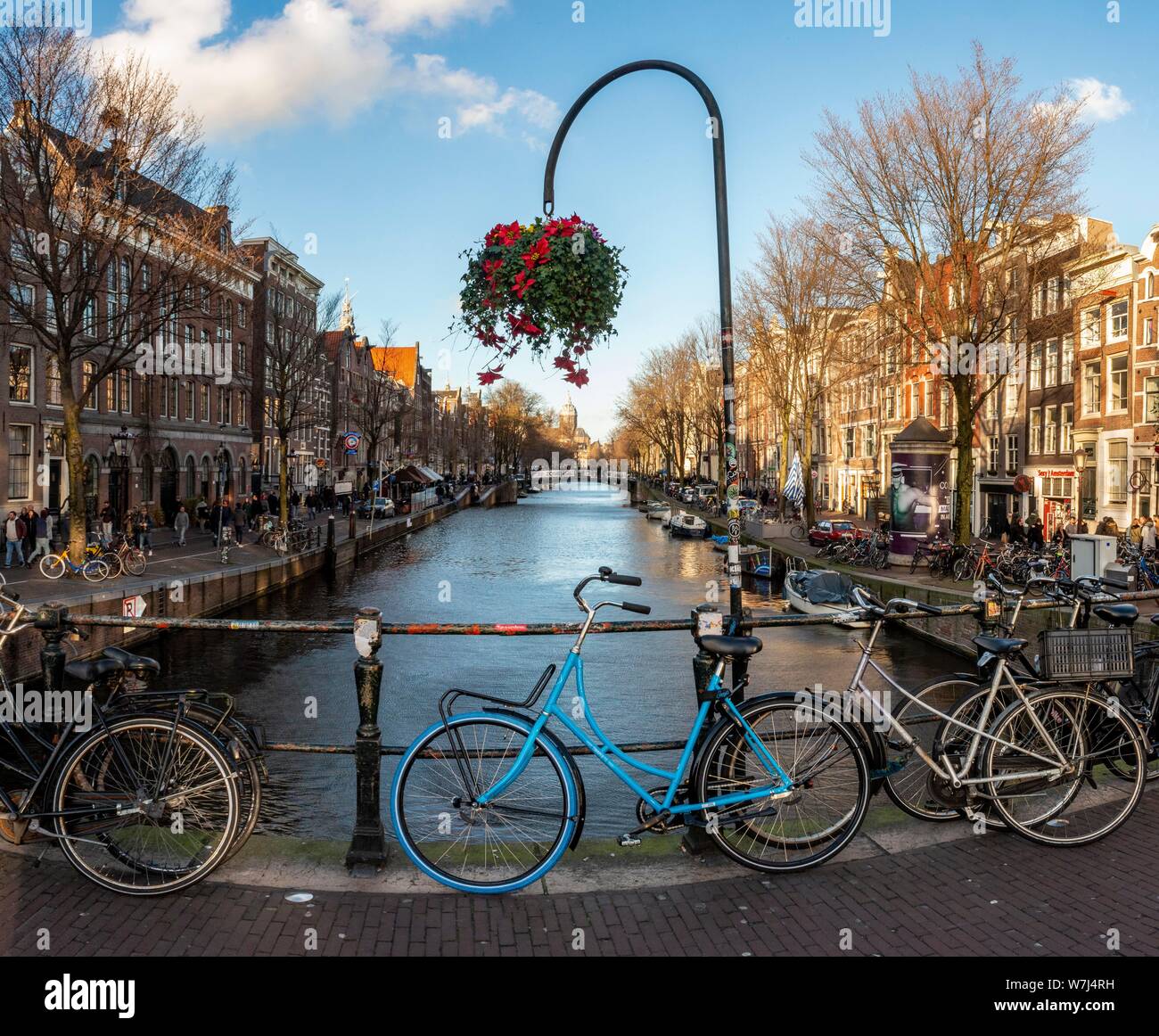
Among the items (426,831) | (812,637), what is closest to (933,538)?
(812,637)

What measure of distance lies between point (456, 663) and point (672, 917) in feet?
53.6

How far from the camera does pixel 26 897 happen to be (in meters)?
4.21

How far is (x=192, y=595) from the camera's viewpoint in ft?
80.2

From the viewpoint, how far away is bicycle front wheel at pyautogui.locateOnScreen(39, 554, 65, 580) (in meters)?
23.5

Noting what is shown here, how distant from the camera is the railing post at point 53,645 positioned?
4.84 meters

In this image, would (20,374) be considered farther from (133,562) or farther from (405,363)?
(405,363)

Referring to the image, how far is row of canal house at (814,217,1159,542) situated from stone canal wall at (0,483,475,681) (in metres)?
20.4

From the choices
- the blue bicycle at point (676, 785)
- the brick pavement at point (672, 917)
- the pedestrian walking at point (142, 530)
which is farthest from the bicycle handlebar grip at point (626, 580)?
the pedestrian walking at point (142, 530)

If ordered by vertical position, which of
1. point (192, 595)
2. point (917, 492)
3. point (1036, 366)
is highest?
point (1036, 366)

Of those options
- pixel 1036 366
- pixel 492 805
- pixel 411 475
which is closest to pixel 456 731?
pixel 492 805

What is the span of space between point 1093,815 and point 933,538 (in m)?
28.7

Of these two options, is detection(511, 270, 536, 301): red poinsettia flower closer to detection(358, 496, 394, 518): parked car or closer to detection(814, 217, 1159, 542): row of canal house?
detection(814, 217, 1159, 542): row of canal house

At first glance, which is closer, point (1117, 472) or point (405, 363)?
point (1117, 472)

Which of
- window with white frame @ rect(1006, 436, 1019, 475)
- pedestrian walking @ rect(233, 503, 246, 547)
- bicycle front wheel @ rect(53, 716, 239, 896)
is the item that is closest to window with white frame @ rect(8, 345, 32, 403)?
pedestrian walking @ rect(233, 503, 246, 547)
